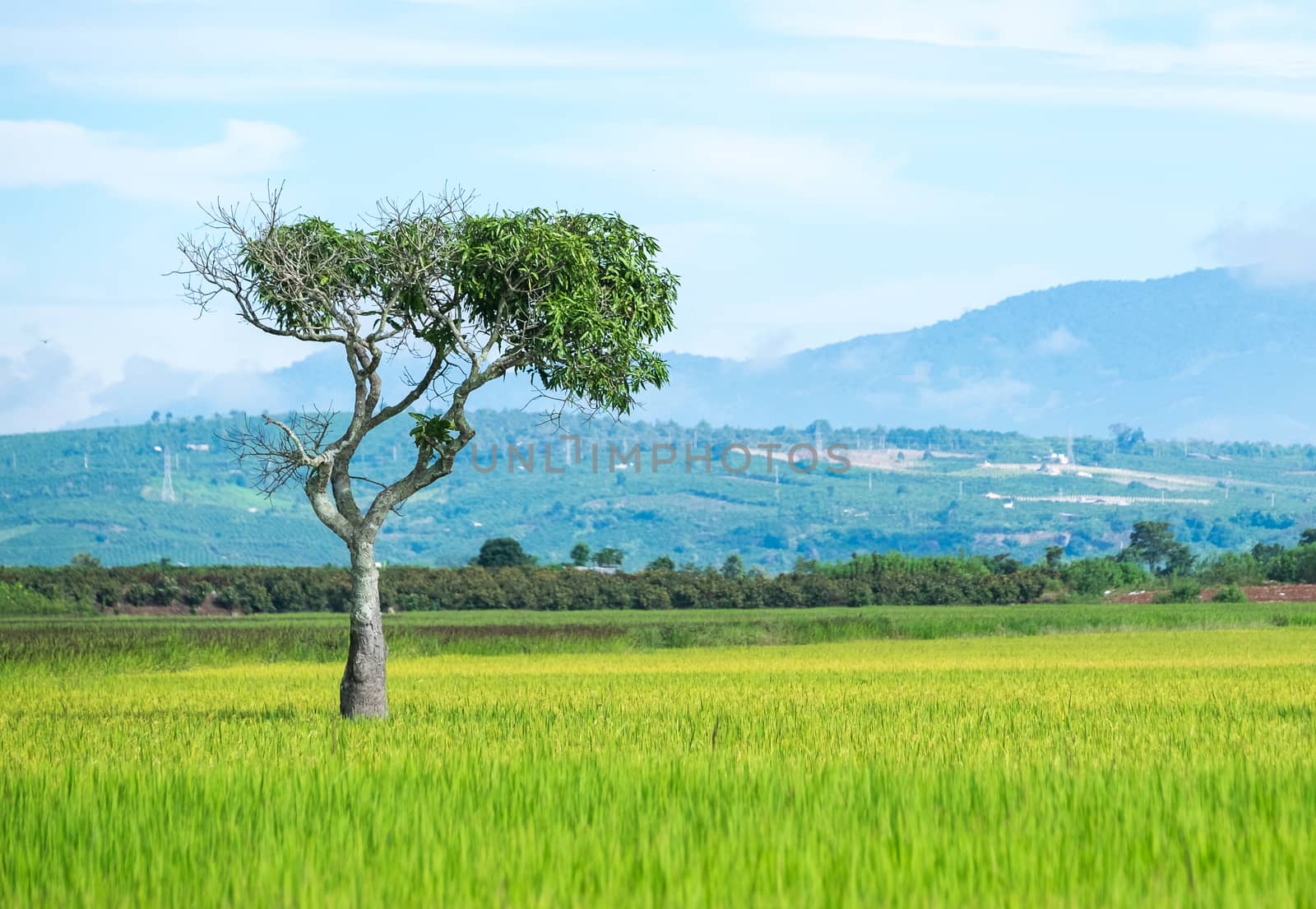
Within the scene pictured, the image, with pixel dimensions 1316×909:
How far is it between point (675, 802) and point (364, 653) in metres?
8.69

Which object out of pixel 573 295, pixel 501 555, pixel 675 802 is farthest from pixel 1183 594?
pixel 675 802

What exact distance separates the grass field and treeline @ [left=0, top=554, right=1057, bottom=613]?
49.4m

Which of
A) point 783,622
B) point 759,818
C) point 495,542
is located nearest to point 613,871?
point 759,818

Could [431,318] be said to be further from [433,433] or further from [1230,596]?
[1230,596]

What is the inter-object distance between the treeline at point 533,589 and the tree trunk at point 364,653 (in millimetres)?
51106

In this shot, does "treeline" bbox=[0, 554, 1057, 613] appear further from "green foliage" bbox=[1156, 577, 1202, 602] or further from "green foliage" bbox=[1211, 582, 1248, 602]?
"green foliage" bbox=[1211, 582, 1248, 602]

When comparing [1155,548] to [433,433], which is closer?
[433,433]

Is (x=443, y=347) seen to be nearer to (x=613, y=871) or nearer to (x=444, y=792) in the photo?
(x=444, y=792)

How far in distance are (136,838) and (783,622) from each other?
41.9 metres

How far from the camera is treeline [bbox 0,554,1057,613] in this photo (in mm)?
69500

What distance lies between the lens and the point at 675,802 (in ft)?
33.3

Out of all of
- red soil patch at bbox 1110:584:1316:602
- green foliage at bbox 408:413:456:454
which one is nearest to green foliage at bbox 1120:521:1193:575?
red soil patch at bbox 1110:584:1316:602

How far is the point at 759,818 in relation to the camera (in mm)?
9648

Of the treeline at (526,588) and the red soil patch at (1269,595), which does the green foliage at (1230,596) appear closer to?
the treeline at (526,588)
